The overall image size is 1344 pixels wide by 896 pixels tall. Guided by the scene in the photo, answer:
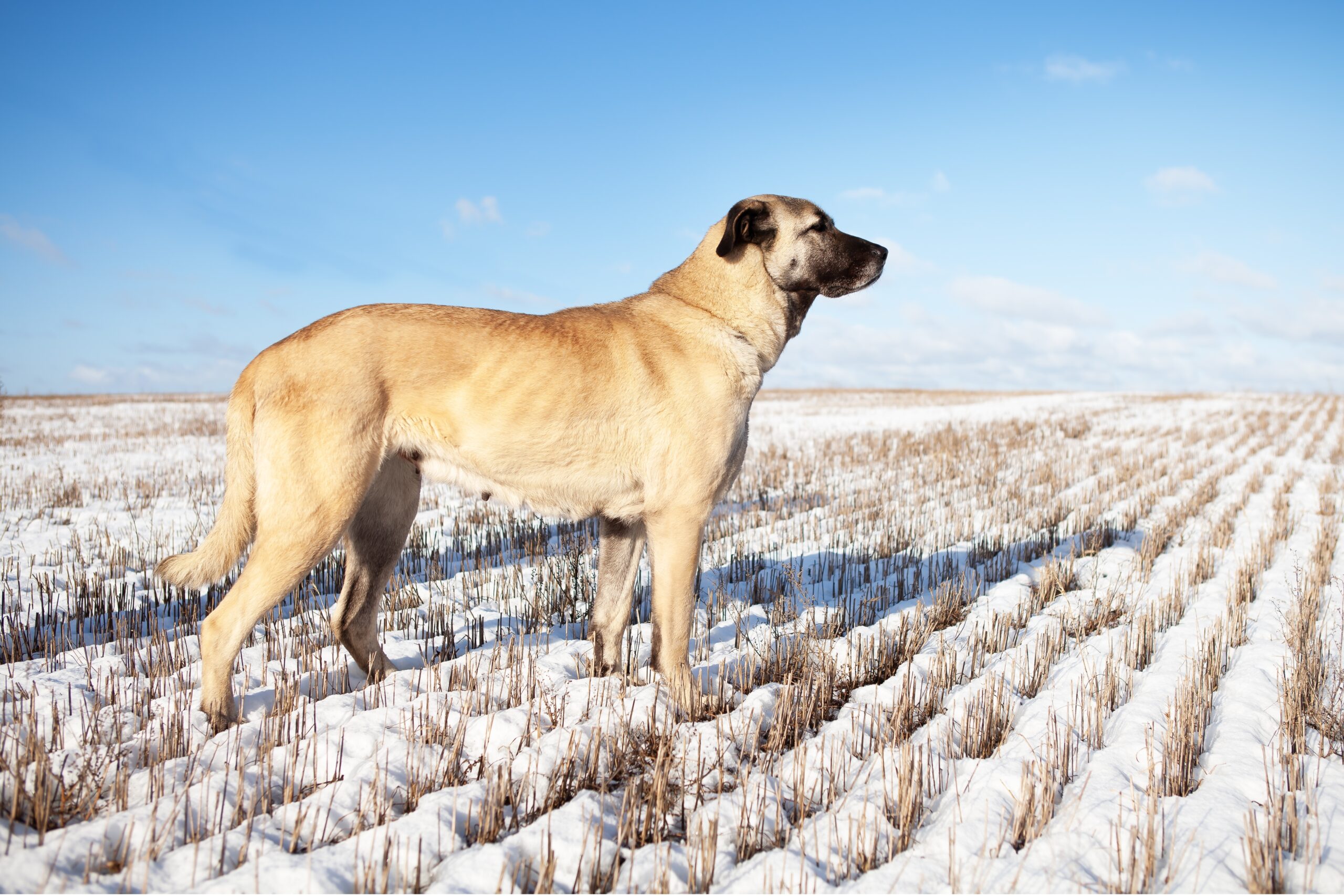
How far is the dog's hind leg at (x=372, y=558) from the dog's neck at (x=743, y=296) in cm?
173

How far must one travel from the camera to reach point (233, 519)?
3.28 metres

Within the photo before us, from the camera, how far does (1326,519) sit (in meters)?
7.55

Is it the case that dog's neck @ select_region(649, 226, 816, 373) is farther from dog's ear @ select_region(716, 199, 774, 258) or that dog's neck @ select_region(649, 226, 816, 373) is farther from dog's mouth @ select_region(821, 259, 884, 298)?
dog's mouth @ select_region(821, 259, 884, 298)

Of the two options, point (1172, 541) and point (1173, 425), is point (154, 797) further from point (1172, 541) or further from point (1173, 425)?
point (1173, 425)

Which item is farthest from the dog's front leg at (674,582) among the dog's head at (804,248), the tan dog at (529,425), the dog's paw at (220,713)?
the dog's paw at (220,713)

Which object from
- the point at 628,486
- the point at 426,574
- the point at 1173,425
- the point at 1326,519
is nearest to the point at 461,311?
the point at 628,486

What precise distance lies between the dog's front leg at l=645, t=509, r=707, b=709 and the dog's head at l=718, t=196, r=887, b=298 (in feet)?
4.63

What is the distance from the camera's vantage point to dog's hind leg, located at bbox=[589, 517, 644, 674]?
3.82 m

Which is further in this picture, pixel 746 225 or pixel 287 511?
pixel 746 225

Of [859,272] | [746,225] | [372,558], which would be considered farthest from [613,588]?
[859,272]

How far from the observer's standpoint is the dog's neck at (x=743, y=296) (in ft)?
12.7

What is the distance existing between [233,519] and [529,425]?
1.37 metres

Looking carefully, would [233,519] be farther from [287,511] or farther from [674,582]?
[674,582]

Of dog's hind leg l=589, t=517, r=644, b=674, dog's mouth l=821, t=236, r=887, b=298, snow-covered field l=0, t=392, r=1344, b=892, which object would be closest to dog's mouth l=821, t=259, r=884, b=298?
dog's mouth l=821, t=236, r=887, b=298
